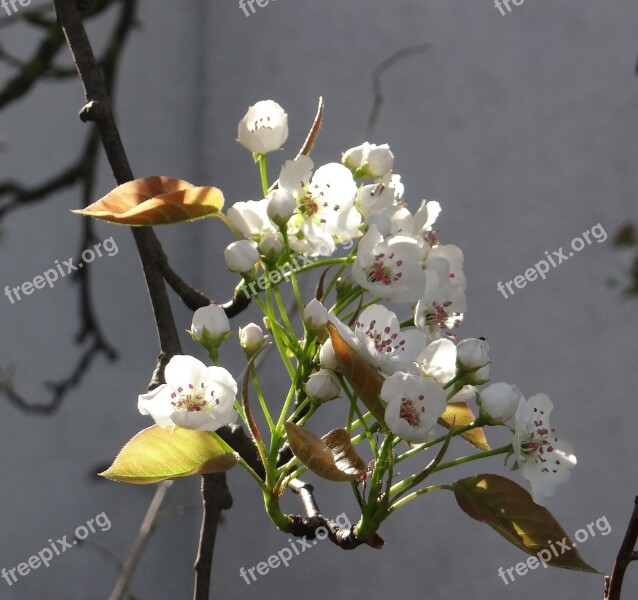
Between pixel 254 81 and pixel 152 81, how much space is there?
271 mm

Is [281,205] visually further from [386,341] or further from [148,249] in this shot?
[148,249]

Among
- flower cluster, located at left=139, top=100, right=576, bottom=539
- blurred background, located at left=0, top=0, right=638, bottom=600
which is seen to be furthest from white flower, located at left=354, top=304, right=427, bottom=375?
blurred background, located at left=0, top=0, right=638, bottom=600

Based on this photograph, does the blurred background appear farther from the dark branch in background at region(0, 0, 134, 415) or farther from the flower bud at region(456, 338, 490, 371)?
the flower bud at region(456, 338, 490, 371)

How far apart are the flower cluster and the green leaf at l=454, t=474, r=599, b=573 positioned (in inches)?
0.6

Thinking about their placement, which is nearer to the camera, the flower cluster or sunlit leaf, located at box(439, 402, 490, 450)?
the flower cluster

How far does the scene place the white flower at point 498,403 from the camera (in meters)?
0.50

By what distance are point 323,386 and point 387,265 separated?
72mm

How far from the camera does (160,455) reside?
476 mm

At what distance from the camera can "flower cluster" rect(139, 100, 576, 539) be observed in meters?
0.45

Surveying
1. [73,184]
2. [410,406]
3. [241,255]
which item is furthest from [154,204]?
[73,184]

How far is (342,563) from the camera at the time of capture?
2.15m

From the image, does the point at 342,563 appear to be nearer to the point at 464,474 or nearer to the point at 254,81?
the point at 464,474

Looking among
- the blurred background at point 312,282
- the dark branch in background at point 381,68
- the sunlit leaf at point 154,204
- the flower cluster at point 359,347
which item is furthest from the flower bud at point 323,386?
the dark branch in background at point 381,68

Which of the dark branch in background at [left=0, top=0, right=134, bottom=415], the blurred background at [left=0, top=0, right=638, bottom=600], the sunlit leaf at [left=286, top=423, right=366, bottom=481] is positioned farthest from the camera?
the dark branch in background at [left=0, top=0, right=134, bottom=415]
